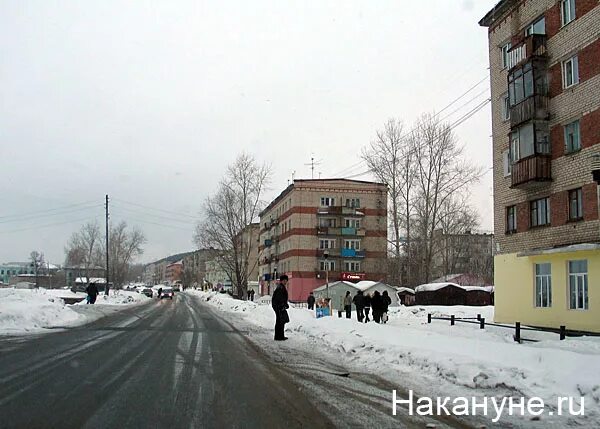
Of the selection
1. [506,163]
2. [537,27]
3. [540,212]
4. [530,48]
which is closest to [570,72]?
[530,48]

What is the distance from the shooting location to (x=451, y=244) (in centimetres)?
6738

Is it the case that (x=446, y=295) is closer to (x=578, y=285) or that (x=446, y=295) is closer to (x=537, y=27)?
(x=578, y=285)

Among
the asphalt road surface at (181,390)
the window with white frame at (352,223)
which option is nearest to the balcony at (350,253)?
the window with white frame at (352,223)

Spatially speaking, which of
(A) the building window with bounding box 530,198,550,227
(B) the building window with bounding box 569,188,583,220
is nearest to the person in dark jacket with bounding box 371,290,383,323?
(A) the building window with bounding box 530,198,550,227

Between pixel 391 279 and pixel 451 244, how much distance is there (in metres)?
8.32

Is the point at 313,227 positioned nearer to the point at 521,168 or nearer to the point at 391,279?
the point at 391,279

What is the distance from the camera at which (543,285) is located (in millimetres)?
26312

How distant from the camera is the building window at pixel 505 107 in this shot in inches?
1188

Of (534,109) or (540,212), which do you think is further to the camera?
(540,212)

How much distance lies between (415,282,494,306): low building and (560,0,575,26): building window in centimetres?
2878

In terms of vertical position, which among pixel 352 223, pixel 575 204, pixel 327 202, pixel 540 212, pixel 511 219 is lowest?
→ pixel 511 219

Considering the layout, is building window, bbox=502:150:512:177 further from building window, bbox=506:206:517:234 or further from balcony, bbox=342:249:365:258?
balcony, bbox=342:249:365:258

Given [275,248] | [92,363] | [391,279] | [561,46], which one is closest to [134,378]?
[92,363]

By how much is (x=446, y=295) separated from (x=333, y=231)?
27.4 meters
